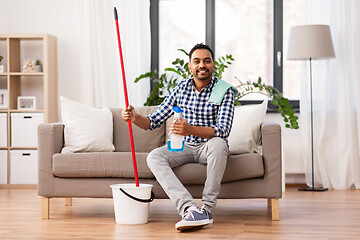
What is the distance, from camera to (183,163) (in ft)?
11.2

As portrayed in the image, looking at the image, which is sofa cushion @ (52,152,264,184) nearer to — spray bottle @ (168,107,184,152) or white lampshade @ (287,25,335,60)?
spray bottle @ (168,107,184,152)

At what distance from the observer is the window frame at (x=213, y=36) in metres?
5.34

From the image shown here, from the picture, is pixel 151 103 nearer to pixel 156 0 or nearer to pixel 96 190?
pixel 156 0

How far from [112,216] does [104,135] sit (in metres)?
0.57

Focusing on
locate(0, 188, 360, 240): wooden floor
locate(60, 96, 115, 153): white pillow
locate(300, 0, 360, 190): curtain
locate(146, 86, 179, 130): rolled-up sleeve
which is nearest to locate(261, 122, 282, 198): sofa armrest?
locate(0, 188, 360, 240): wooden floor

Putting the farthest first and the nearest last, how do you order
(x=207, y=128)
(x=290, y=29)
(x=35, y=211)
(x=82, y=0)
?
(x=82, y=0)
(x=290, y=29)
(x=35, y=211)
(x=207, y=128)

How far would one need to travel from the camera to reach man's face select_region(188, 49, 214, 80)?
346cm

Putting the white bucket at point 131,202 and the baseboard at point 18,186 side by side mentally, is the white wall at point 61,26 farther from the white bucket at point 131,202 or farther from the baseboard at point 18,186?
the white bucket at point 131,202

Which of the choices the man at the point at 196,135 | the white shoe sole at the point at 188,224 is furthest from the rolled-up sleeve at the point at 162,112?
the white shoe sole at the point at 188,224

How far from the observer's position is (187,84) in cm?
359

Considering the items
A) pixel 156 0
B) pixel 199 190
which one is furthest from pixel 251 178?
pixel 156 0

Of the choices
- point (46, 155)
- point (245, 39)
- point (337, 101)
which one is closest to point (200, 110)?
point (46, 155)

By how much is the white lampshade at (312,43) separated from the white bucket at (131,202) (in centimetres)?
214

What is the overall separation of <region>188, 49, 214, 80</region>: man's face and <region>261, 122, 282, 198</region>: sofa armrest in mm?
476
